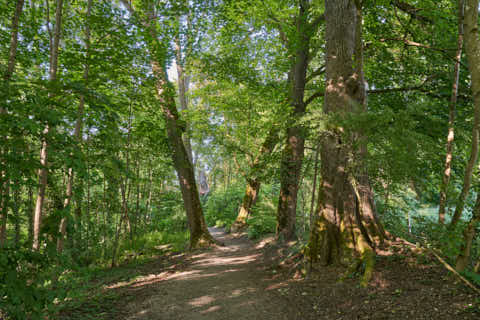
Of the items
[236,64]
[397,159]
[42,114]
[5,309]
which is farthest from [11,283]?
[236,64]

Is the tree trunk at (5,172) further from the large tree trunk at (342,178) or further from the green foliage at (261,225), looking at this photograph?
the green foliage at (261,225)

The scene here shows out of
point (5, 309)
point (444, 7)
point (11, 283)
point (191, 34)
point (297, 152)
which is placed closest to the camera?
point (11, 283)

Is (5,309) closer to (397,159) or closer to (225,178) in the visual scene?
(397,159)

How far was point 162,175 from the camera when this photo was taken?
12.7 m

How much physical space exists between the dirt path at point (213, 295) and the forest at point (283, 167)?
0.04 metres

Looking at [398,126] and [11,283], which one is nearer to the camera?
[11,283]

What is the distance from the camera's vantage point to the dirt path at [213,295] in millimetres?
4316

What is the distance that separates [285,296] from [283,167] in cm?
449

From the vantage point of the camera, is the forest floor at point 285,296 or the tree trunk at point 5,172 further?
the forest floor at point 285,296

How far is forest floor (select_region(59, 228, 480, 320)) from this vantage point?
10.8ft

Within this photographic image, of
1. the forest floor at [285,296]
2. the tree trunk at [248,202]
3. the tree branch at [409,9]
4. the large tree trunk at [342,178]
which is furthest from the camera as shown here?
the tree trunk at [248,202]

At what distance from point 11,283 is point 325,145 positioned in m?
5.03

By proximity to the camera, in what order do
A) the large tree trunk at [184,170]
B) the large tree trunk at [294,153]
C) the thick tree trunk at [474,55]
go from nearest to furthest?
1. the thick tree trunk at [474,55]
2. the large tree trunk at [294,153]
3. the large tree trunk at [184,170]

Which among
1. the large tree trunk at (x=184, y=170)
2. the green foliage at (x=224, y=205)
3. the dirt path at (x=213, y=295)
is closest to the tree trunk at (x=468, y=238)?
the dirt path at (x=213, y=295)
